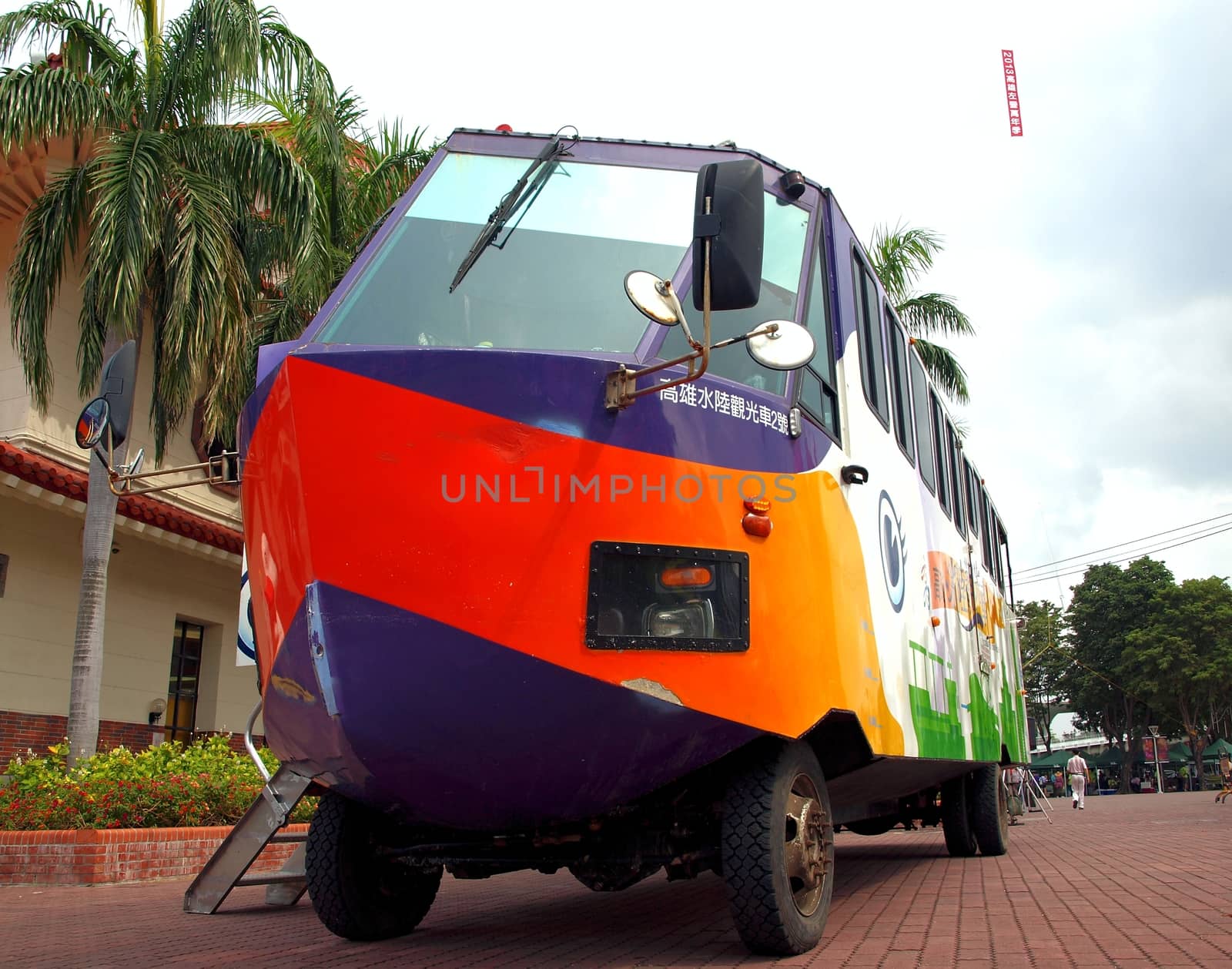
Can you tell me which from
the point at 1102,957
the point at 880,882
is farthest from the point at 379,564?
the point at 880,882

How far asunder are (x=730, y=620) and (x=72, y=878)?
812 centimetres

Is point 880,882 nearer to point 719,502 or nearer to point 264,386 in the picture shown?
point 719,502

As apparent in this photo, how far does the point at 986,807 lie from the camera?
9.86m

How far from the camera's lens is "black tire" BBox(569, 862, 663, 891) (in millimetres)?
4816

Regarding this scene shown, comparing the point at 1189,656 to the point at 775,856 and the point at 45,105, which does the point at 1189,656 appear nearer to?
the point at 45,105

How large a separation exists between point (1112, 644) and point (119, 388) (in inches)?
2261

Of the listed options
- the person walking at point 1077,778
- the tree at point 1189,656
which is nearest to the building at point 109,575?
the person walking at point 1077,778

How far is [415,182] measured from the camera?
18.4 ft

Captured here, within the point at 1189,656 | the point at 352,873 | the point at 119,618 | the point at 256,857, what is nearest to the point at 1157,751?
the point at 1189,656

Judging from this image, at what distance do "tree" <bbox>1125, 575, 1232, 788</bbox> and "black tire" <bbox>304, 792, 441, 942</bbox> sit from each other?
5122 cm

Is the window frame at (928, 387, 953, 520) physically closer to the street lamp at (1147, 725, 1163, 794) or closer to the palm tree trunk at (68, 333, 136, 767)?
the palm tree trunk at (68, 333, 136, 767)

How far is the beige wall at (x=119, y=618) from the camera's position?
579 inches

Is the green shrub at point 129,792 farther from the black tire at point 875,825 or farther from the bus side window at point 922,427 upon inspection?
the bus side window at point 922,427

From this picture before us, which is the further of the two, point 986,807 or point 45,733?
point 45,733
